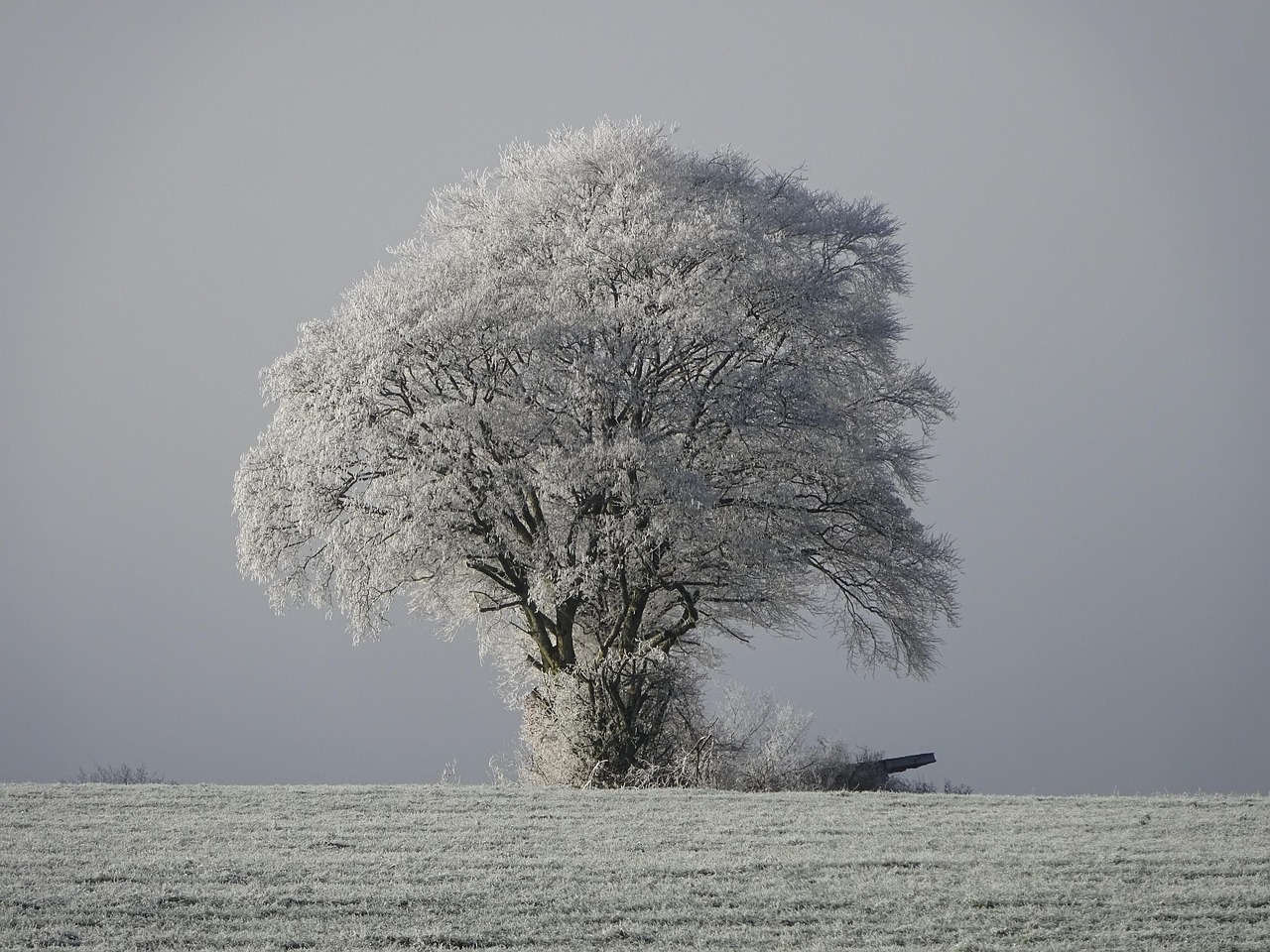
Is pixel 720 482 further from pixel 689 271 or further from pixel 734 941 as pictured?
pixel 734 941

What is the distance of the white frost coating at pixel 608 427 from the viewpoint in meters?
19.5

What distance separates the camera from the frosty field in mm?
9055

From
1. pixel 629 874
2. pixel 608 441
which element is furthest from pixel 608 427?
pixel 629 874

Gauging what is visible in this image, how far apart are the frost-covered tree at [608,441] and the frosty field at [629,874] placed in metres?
5.06

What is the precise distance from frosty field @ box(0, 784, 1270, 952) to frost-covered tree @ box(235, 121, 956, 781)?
16.6 feet

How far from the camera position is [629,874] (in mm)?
10781

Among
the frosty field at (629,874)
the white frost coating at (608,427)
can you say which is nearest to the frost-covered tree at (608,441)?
the white frost coating at (608,427)

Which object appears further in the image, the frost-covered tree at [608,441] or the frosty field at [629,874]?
the frost-covered tree at [608,441]

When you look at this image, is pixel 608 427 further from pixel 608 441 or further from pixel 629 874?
pixel 629 874

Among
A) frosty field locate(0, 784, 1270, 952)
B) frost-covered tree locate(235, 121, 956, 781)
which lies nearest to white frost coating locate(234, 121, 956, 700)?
frost-covered tree locate(235, 121, 956, 781)

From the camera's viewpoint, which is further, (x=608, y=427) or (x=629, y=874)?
(x=608, y=427)

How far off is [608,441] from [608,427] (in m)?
0.49

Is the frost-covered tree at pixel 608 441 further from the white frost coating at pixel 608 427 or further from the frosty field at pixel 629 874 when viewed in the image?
the frosty field at pixel 629 874

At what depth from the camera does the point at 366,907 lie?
31.8 feet
